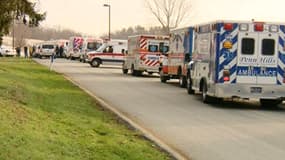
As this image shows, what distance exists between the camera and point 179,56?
29344mm

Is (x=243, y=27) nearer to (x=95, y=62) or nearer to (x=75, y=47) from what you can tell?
(x=95, y=62)

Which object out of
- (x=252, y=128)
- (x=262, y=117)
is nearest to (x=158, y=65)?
(x=262, y=117)

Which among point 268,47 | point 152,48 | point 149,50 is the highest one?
point 268,47

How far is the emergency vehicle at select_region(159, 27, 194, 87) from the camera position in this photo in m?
27.1

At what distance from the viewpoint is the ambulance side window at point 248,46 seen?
19.6 m

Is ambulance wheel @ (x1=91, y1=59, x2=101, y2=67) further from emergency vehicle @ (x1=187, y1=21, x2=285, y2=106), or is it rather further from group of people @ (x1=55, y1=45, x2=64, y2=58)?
group of people @ (x1=55, y1=45, x2=64, y2=58)

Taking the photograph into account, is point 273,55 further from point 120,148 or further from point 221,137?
point 120,148

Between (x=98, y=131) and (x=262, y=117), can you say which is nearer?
(x=98, y=131)

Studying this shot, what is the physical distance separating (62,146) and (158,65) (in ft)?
93.4

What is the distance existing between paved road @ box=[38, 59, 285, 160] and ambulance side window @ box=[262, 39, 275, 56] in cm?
178

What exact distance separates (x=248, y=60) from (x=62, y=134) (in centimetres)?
994

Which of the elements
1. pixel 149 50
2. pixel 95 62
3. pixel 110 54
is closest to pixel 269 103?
pixel 149 50

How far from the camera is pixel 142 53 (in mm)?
37969

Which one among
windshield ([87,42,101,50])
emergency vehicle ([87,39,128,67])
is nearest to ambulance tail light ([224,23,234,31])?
emergency vehicle ([87,39,128,67])
